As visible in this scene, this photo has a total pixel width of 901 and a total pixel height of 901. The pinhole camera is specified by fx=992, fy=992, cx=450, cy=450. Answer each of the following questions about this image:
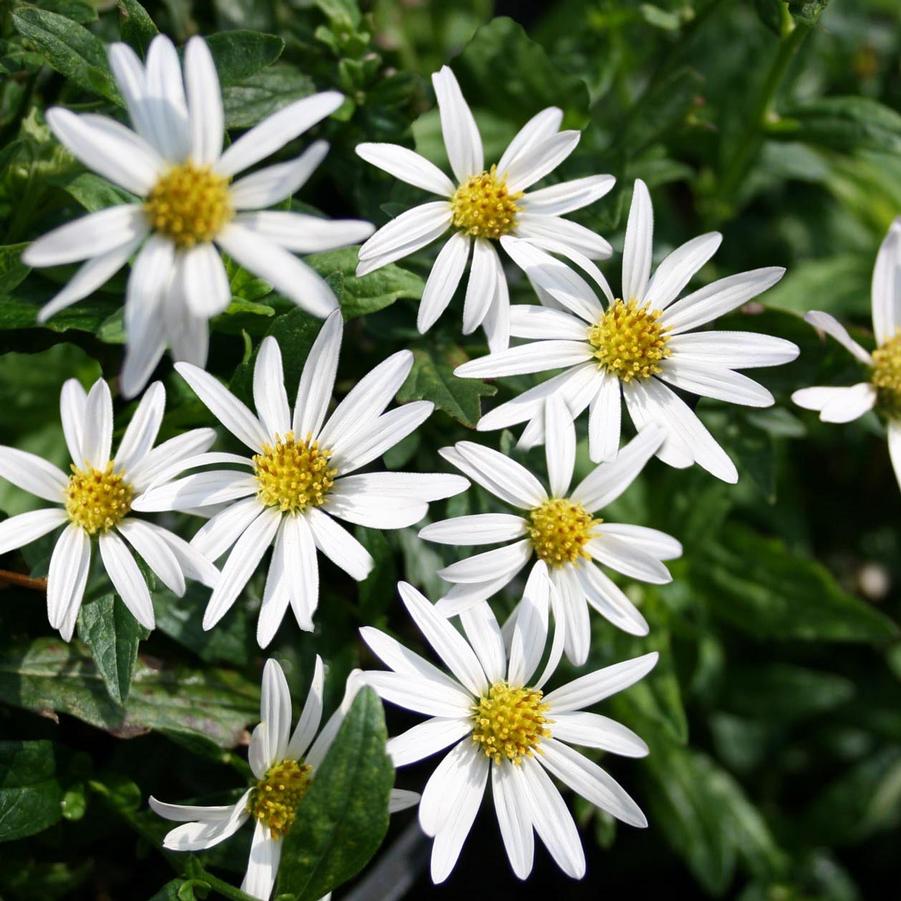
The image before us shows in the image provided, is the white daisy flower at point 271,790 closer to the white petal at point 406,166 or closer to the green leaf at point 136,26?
the white petal at point 406,166

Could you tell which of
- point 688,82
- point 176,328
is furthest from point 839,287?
point 176,328

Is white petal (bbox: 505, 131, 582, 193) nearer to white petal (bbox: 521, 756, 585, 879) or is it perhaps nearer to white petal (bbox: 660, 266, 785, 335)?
white petal (bbox: 660, 266, 785, 335)

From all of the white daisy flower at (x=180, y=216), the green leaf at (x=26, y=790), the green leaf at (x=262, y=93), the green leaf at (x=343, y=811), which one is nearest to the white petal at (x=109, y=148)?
the white daisy flower at (x=180, y=216)

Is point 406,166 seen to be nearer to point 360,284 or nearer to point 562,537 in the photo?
point 360,284

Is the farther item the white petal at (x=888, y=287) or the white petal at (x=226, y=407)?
the white petal at (x=888, y=287)

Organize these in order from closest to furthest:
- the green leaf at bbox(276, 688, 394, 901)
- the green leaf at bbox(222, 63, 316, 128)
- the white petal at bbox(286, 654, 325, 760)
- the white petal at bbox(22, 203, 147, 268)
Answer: the white petal at bbox(22, 203, 147, 268), the green leaf at bbox(276, 688, 394, 901), the white petal at bbox(286, 654, 325, 760), the green leaf at bbox(222, 63, 316, 128)

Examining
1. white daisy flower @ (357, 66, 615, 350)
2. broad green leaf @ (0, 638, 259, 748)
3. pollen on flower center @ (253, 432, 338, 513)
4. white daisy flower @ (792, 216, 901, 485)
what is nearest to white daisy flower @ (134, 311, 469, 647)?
pollen on flower center @ (253, 432, 338, 513)

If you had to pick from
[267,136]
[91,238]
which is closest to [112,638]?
[91,238]
